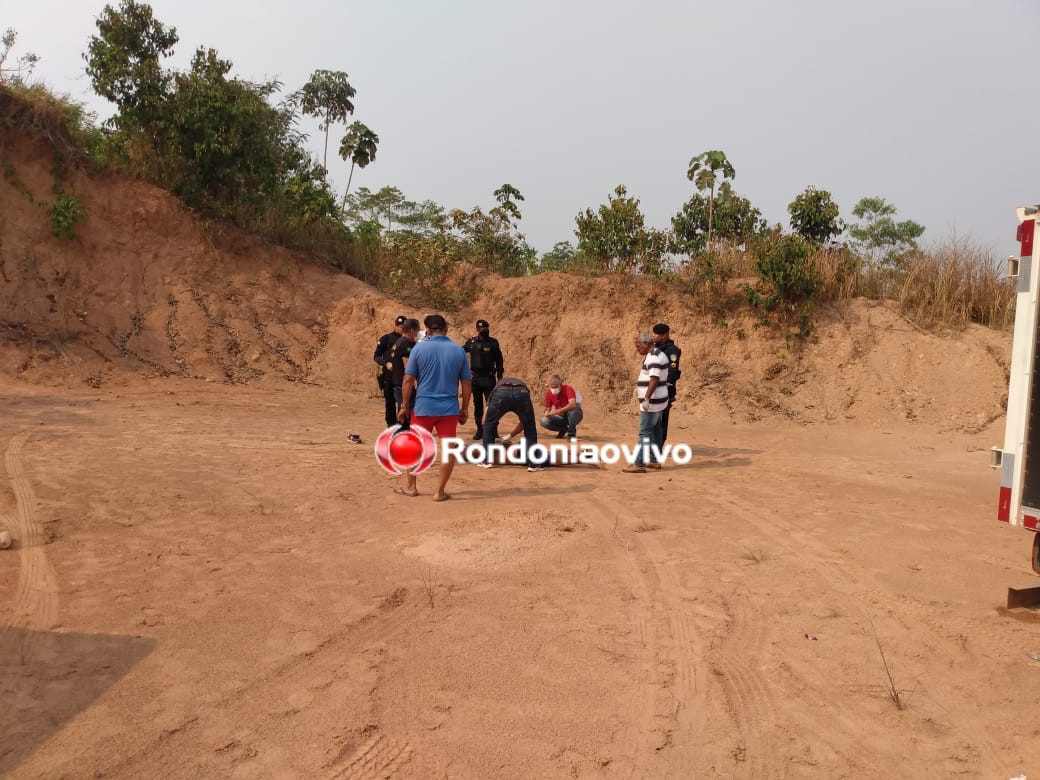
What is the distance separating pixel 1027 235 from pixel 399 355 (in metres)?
6.61

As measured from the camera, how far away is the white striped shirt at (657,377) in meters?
9.50

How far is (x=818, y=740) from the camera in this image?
351 centimetres

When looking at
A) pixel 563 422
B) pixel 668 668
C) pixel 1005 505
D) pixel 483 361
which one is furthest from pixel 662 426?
pixel 668 668

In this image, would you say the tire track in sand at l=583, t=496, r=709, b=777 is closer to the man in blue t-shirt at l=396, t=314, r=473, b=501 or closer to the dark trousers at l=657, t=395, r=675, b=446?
the man in blue t-shirt at l=396, t=314, r=473, b=501

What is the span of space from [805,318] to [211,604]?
15.2 m

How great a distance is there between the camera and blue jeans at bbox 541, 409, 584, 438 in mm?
11727

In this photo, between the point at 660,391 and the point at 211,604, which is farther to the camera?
the point at 660,391

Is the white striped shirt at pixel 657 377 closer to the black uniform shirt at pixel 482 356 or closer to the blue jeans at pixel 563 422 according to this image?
the blue jeans at pixel 563 422

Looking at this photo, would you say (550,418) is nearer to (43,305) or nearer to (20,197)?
(43,305)

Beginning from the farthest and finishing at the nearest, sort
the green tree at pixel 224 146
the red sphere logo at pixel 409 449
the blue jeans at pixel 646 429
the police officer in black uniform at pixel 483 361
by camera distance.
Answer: the green tree at pixel 224 146, the police officer in black uniform at pixel 483 361, the blue jeans at pixel 646 429, the red sphere logo at pixel 409 449

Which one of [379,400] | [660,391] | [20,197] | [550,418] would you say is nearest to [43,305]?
[20,197]

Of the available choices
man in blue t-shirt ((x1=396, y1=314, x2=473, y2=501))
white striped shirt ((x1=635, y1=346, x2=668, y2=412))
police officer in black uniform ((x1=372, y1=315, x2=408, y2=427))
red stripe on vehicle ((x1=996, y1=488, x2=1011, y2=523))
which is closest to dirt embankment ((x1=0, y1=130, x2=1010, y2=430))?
police officer in black uniform ((x1=372, y1=315, x2=408, y2=427))

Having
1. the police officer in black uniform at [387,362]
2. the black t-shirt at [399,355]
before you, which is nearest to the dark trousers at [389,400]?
the police officer in black uniform at [387,362]

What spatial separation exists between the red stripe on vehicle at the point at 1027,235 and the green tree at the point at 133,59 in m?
17.6
